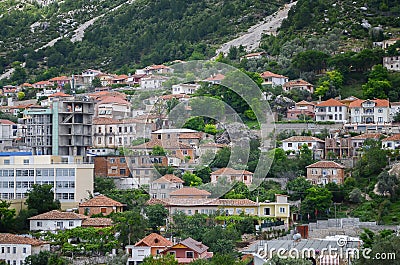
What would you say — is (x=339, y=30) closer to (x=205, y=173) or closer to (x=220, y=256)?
(x=205, y=173)

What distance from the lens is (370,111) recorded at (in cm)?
4709

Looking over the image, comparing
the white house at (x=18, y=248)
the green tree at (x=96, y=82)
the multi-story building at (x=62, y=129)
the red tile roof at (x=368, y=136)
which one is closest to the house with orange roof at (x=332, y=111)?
the red tile roof at (x=368, y=136)

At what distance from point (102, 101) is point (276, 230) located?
19.5m

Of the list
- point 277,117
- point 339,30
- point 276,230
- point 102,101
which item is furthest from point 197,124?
point 339,30

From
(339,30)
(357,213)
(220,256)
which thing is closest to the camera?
(220,256)

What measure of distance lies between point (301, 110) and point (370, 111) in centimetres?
313

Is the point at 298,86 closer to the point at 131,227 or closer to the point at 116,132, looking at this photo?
the point at 116,132

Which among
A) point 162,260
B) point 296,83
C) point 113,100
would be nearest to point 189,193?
point 162,260

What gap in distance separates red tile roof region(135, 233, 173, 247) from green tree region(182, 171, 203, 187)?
7028 mm

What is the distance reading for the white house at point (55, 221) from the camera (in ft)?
109

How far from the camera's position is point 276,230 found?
3338 centimetres

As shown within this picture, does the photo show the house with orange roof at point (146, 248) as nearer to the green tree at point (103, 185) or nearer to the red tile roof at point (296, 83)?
the green tree at point (103, 185)

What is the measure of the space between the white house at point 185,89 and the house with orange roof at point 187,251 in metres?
18.8

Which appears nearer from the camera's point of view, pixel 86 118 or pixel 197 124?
pixel 86 118
